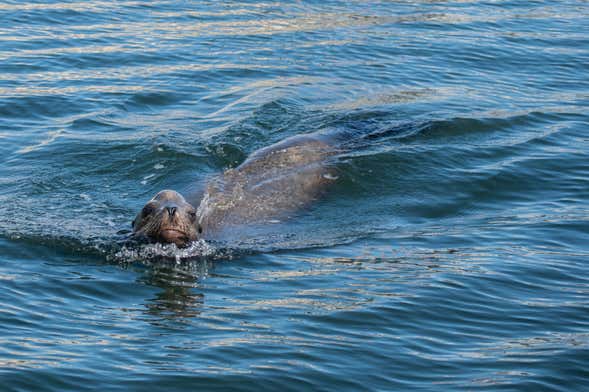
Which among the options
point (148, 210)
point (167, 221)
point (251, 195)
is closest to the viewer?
point (167, 221)

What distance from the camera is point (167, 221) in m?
10.8

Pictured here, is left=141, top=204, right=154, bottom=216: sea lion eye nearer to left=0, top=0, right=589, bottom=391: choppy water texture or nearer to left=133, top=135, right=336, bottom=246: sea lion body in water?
left=133, top=135, right=336, bottom=246: sea lion body in water

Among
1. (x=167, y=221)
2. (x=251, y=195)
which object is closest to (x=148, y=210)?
(x=167, y=221)

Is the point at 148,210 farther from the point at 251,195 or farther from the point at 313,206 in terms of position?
the point at 313,206

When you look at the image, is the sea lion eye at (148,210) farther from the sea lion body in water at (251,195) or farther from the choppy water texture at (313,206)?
the choppy water texture at (313,206)

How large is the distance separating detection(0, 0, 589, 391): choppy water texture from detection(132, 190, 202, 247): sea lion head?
0.21m

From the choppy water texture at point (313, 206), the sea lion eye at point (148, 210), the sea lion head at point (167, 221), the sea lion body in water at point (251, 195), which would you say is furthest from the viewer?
the sea lion eye at point (148, 210)

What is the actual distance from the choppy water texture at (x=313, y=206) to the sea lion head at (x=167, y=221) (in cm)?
21

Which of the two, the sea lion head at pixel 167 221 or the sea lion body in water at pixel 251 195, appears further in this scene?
the sea lion body in water at pixel 251 195

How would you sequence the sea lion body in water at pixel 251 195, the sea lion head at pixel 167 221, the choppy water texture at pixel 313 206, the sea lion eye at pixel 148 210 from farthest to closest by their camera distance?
1. the sea lion eye at pixel 148 210
2. the sea lion body in water at pixel 251 195
3. the sea lion head at pixel 167 221
4. the choppy water texture at pixel 313 206

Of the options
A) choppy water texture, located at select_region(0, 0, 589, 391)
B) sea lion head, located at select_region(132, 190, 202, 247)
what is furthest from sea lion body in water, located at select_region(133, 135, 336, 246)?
choppy water texture, located at select_region(0, 0, 589, 391)

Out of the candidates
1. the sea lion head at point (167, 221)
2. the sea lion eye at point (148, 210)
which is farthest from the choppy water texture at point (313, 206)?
the sea lion eye at point (148, 210)

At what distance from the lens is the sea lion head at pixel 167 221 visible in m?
10.9

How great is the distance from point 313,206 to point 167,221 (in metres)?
2.33
